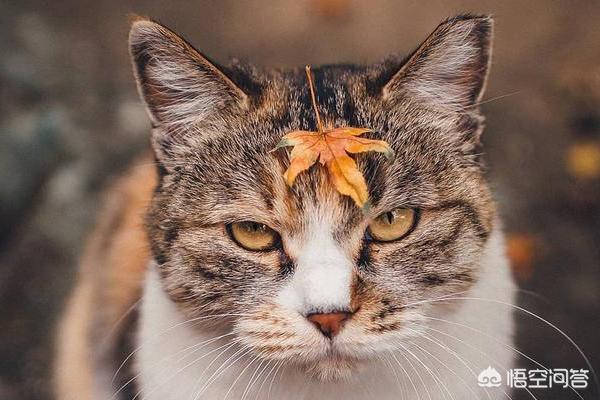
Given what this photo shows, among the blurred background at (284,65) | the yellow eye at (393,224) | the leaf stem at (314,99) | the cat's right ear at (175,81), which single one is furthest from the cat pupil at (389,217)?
the blurred background at (284,65)

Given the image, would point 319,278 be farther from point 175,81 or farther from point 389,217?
point 175,81

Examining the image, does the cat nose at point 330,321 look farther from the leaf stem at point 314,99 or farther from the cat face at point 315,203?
the leaf stem at point 314,99

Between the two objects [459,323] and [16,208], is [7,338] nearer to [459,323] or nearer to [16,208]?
[16,208]

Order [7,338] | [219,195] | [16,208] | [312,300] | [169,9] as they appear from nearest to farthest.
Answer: [312,300] < [219,195] < [169,9] < [7,338] < [16,208]

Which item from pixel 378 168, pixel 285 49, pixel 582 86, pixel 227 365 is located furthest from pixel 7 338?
pixel 582 86

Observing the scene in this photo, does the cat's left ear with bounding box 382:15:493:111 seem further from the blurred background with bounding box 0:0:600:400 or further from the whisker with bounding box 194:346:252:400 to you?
the whisker with bounding box 194:346:252:400

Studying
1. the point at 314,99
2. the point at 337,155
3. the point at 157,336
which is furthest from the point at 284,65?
the point at 157,336
